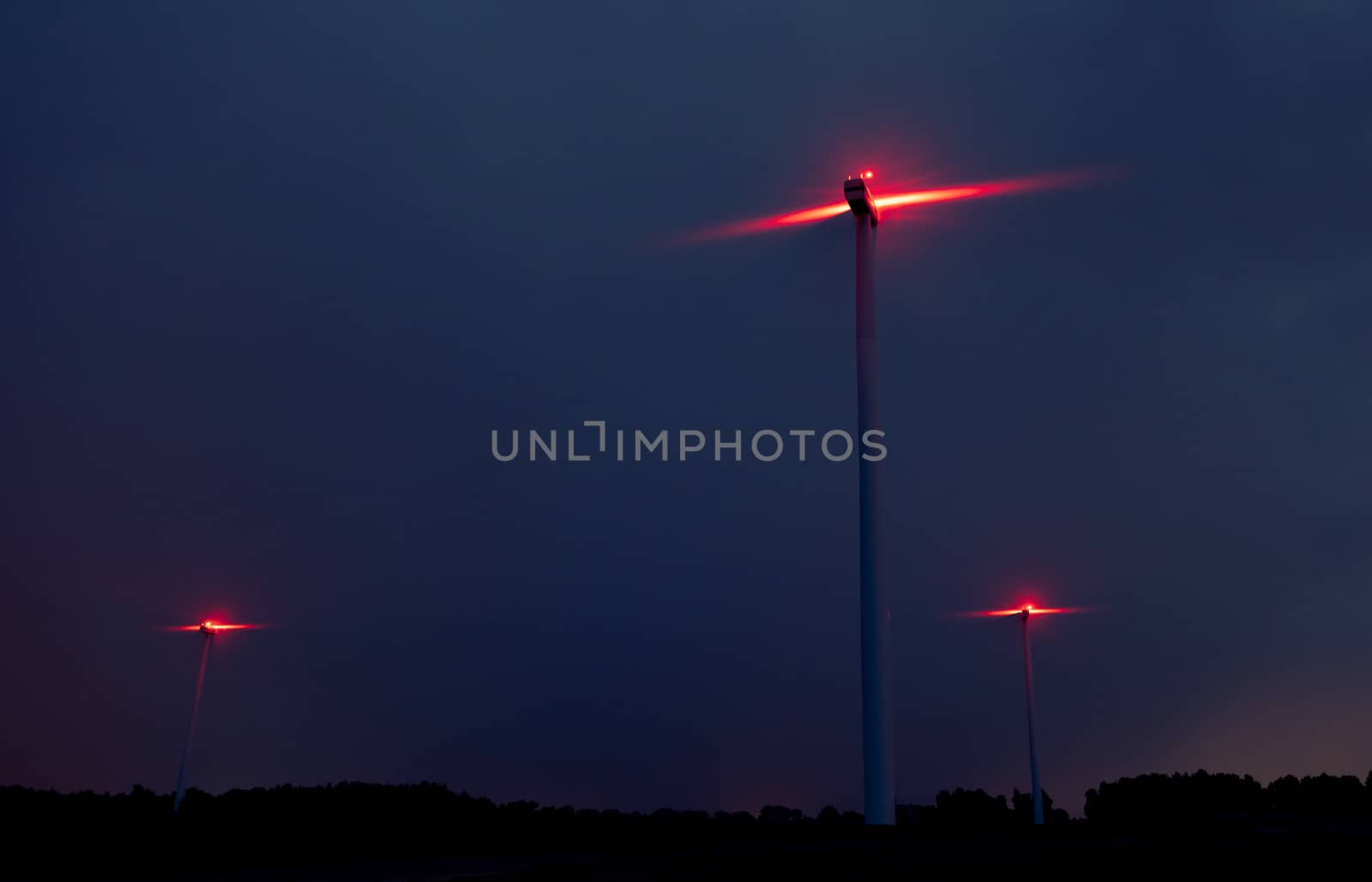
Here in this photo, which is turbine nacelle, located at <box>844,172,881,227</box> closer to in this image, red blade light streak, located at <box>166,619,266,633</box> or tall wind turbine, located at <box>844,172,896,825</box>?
tall wind turbine, located at <box>844,172,896,825</box>

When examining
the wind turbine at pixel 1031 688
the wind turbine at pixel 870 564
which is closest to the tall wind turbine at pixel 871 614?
the wind turbine at pixel 870 564

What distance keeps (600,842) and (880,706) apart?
38.1ft

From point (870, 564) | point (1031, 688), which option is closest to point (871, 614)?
point (870, 564)

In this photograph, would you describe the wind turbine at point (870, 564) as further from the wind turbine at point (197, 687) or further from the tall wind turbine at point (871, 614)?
the wind turbine at point (197, 687)

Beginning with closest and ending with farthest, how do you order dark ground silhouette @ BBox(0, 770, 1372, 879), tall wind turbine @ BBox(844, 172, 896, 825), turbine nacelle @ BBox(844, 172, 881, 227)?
dark ground silhouette @ BBox(0, 770, 1372, 879) → tall wind turbine @ BBox(844, 172, 896, 825) → turbine nacelle @ BBox(844, 172, 881, 227)

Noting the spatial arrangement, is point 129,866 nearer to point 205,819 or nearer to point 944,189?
point 205,819

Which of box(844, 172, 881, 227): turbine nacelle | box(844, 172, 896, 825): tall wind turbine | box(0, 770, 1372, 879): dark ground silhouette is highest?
box(844, 172, 881, 227): turbine nacelle

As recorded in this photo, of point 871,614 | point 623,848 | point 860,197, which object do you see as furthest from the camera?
point 860,197

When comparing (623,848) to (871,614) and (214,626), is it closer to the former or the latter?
(871,614)

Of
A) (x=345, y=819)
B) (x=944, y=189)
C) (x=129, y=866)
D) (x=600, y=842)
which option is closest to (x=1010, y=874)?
(x=600, y=842)

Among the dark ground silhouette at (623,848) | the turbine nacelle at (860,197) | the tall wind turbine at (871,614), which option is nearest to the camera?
the dark ground silhouette at (623,848)

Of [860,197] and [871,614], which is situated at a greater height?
[860,197]

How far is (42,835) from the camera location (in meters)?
20.6

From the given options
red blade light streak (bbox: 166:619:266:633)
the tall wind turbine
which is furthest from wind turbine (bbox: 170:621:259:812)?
the tall wind turbine
